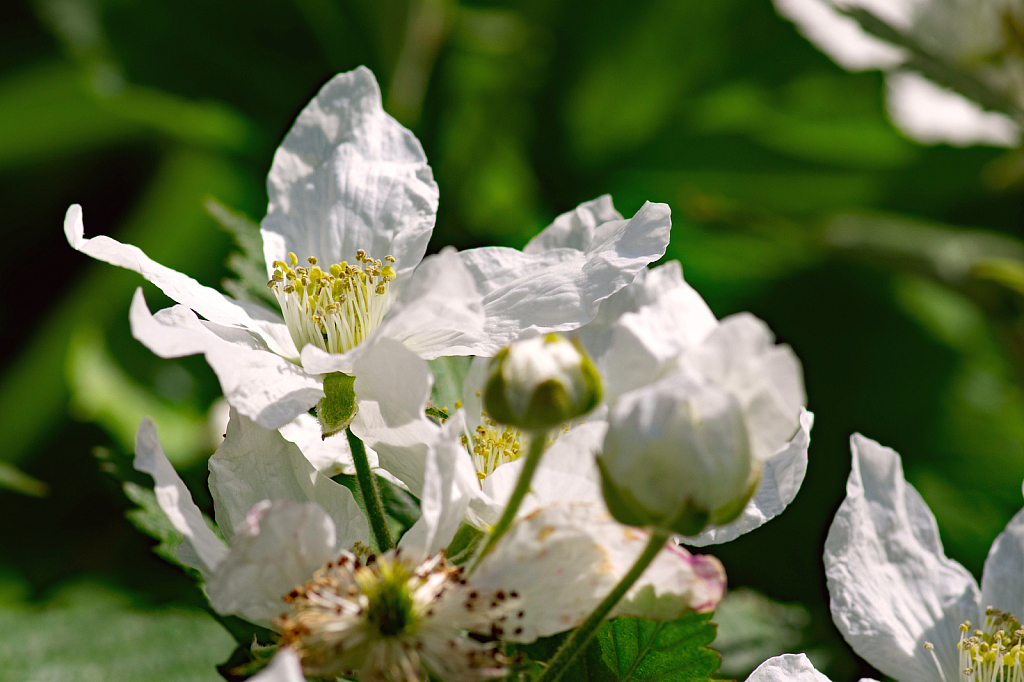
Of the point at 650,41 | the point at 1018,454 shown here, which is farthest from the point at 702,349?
the point at 650,41

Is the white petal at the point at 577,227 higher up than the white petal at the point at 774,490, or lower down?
higher up

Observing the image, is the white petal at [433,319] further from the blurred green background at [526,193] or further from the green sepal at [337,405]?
the blurred green background at [526,193]

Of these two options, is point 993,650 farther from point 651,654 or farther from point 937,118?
point 937,118

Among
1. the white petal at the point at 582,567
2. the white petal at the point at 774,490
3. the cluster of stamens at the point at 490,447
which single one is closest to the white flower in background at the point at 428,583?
the white petal at the point at 582,567

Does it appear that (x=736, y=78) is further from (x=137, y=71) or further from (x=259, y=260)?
(x=259, y=260)

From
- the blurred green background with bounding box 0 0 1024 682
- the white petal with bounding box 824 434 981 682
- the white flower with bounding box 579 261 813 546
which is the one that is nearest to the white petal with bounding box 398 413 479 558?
the white flower with bounding box 579 261 813 546

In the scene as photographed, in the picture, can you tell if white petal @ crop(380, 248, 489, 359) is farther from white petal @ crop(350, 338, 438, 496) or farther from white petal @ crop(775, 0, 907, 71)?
white petal @ crop(775, 0, 907, 71)
